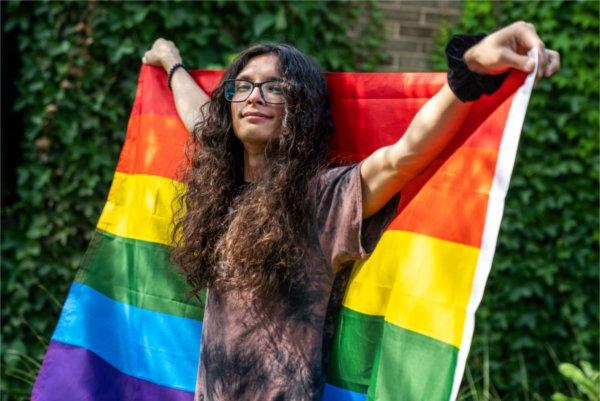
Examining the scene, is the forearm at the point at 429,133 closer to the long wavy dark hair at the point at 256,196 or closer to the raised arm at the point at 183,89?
the long wavy dark hair at the point at 256,196

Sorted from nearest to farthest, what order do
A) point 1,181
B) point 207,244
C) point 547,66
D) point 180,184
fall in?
point 547,66 → point 207,244 → point 180,184 → point 1,181

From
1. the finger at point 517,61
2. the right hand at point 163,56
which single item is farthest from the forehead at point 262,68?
the finger at point 517,61

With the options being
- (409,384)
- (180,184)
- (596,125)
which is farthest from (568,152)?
(409,384)

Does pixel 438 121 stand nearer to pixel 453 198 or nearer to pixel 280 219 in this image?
pixel 453 198

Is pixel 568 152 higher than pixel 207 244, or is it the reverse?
pixel 568 152

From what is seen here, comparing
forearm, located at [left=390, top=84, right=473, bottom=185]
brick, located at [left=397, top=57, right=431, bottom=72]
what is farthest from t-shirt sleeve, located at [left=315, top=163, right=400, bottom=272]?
brick, located at [left=397, top=57, right=431, bottom=72]

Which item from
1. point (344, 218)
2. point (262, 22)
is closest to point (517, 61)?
point (344, 218)

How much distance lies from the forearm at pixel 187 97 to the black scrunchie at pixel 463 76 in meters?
1.14

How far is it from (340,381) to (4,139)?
341 cm

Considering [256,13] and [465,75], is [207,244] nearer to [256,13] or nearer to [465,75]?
[465,75]

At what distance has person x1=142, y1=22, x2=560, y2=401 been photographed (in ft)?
7.61

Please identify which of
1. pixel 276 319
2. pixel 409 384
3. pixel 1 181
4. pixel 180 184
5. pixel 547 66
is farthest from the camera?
pixel 1 181

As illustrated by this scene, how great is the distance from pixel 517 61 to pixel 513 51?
0.11 feet

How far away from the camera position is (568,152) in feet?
16.0
